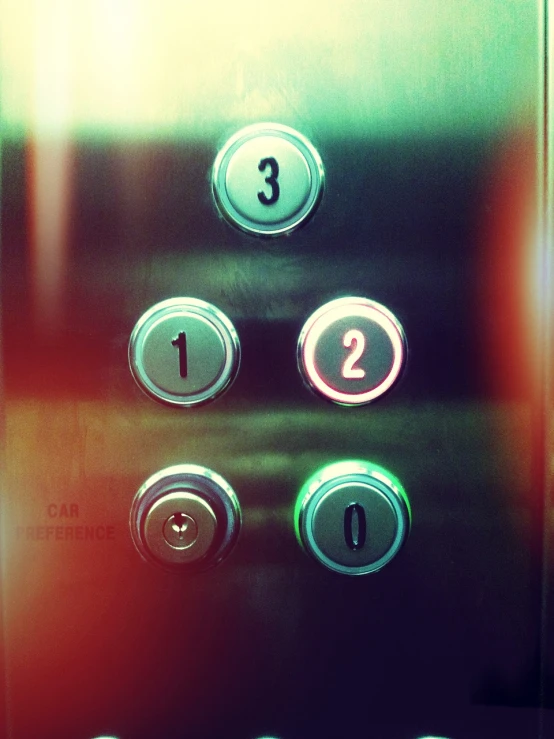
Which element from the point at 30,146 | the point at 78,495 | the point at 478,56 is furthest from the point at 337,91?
the point at 78,495

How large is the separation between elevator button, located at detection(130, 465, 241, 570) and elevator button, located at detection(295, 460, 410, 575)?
0.06 metres

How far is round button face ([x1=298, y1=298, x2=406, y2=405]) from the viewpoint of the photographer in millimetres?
427

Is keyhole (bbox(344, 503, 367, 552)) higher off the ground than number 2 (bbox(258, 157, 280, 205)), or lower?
lower

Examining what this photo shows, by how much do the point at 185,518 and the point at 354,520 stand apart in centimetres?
12

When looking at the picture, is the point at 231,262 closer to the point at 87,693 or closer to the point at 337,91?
the point at 337,91

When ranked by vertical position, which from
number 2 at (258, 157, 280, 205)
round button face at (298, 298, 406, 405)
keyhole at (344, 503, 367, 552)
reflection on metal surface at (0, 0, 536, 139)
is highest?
reflection on metal surface at (0, 0, 536, 139)

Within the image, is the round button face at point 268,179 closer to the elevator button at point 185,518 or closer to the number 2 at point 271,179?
the number 2 at point 271,179

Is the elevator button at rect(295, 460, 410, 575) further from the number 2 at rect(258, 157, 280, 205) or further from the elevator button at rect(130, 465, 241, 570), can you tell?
the number 2 at rect(258, 157, 280, 205)

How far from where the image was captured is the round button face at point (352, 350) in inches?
16.8

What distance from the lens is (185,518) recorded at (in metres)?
0.44

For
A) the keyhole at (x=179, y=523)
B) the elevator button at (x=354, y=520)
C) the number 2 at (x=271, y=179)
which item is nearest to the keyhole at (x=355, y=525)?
the elevator button at (x=354, y=520)

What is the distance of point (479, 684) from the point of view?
458 millimetres

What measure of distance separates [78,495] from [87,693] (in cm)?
15

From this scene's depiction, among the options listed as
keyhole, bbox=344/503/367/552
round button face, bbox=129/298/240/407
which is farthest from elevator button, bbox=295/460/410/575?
round button face, bbox=129/298/240/407
